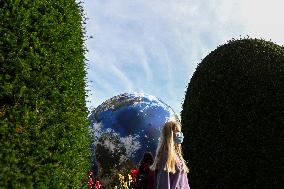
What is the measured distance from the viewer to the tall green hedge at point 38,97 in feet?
19.4

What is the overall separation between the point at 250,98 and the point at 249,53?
1.42 metres

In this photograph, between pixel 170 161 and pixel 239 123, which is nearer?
pixel 170 161

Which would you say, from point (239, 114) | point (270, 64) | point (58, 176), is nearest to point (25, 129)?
point (58, 176)

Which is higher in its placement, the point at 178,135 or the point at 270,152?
the point at 270,152

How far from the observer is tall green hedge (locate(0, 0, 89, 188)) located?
591 centimetres

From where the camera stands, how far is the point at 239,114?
1287 cm

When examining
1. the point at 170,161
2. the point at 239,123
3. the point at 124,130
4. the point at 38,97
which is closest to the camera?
the point at 38,97

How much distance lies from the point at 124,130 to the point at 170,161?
40.2 feet

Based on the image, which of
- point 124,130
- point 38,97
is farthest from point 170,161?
point 124,130

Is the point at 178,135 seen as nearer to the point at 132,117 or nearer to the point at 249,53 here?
the point at 249,53

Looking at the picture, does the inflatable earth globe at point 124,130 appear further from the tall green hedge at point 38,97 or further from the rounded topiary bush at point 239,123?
the tall green hedge at point 38,97

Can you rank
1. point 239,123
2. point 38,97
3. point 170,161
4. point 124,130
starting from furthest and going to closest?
point 124,130 → point 239,123 → point 170,161 → point 38,97

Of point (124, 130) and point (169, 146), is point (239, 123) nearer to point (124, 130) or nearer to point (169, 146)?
point (169, 146)

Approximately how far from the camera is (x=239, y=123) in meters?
12.8
